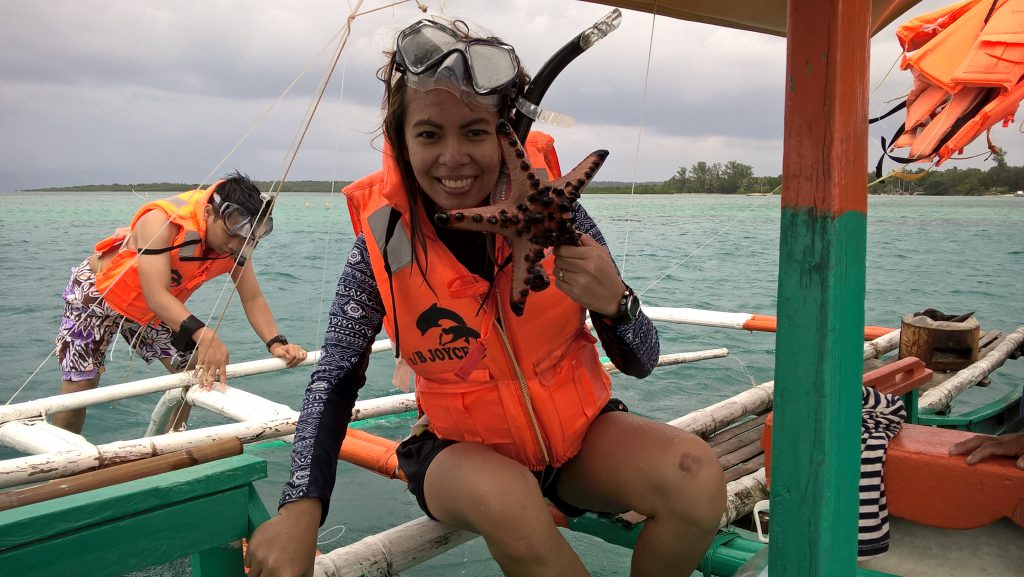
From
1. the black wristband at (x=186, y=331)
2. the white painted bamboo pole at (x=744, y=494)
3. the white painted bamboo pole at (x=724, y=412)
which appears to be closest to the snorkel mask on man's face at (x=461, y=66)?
the white painted bamboo pole at (x=744, y=494)

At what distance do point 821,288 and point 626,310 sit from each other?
0.68m

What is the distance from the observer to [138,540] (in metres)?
1.45

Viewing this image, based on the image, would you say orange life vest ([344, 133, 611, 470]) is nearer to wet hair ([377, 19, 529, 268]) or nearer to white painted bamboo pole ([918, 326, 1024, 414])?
wet hair ([377, 19, 529, 268])

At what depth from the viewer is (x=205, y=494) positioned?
153 centimetres

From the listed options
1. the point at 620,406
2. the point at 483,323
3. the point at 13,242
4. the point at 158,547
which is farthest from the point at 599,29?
the point at 13,242

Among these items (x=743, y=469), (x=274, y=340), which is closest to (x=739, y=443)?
(x=743, y=469)

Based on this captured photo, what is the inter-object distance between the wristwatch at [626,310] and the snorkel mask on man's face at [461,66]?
54 cm

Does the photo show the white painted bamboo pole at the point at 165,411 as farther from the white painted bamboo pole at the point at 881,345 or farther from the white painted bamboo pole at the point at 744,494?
the white painted bamboo pole at the point at 881,345

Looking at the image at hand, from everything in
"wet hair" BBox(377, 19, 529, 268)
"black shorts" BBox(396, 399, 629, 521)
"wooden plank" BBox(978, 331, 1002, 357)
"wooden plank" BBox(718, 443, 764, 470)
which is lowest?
"wooden plank" BBox(718, 443, 764, 470)

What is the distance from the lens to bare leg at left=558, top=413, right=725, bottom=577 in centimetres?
186

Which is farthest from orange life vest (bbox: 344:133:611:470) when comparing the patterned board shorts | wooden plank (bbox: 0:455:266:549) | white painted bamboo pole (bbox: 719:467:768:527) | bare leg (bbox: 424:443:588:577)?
the patterned board shorts

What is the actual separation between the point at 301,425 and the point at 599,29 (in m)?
1.18

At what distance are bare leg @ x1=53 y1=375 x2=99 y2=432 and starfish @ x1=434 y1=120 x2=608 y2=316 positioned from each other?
3.85m

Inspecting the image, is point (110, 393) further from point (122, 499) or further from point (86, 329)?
point (122, 499)
